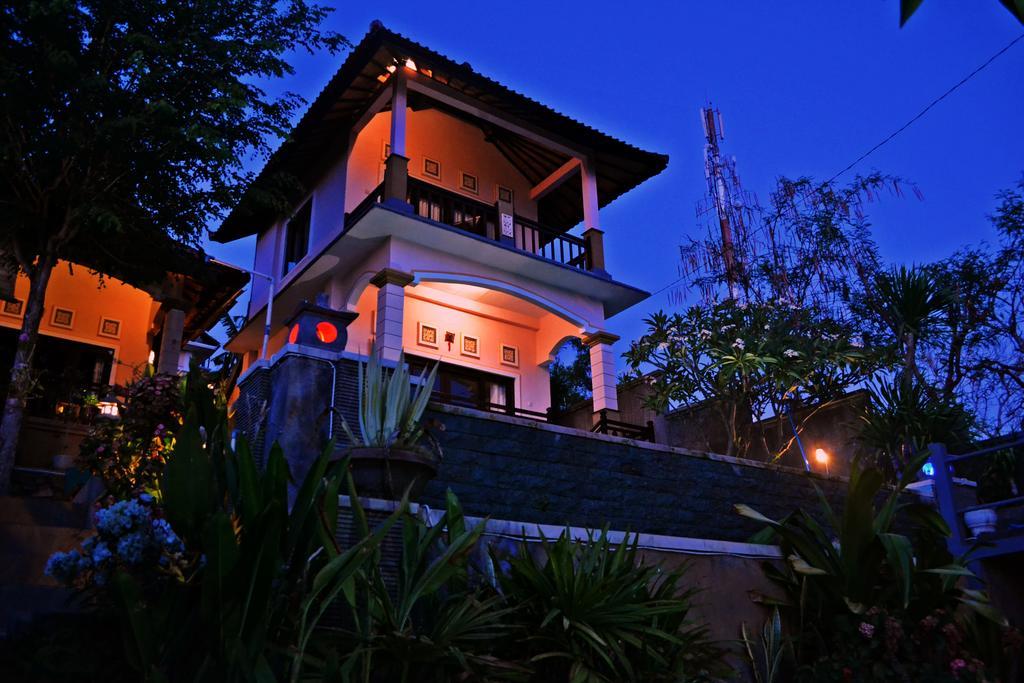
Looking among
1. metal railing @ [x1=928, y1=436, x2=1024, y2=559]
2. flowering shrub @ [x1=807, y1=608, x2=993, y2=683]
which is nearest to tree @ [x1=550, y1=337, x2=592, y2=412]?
metal railing @ [x1=928, y1=436, x2=1024, y2=559]

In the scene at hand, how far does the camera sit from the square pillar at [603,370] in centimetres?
1148

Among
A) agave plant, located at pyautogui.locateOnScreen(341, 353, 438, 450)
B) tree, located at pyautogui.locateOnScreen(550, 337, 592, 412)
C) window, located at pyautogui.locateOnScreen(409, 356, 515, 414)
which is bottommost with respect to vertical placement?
agave plant, located at pyautogui.locateOnScreen(341, 353, 438, 450)

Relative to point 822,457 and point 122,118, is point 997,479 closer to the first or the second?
point 822,457

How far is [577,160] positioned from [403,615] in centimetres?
1022

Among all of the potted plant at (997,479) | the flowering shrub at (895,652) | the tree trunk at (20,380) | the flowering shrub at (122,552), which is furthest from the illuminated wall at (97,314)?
the potted plant at (997,479)

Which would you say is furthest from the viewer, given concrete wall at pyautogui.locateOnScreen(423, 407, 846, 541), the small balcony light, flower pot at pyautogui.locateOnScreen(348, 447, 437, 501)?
the small balcony light

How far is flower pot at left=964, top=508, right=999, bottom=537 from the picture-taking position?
22.9 ft

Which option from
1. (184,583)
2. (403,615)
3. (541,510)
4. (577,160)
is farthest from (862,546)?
(577,160)

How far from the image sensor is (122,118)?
26.5ft

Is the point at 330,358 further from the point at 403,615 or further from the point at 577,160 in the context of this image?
the point at 577,160

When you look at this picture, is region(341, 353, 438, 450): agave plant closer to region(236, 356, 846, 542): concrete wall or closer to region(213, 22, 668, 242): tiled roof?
region(236, 356, 846, 542): concrete wall

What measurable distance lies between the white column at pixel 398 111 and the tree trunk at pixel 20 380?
4221 millimetres

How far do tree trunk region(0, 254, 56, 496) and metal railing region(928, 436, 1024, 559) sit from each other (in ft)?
26.6

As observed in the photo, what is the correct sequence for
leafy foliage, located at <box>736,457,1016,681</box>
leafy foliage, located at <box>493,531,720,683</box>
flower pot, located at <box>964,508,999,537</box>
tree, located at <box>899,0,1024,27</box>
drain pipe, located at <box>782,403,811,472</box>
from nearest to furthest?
tree, located at <box>899,0,1024,27</box>, leafy foliage, located at <box>493,531,720,683</box>, leafy foliage, located at <box>736,457,1016,681</box>, flower pot, located at <box>964,508,999,537</box>, drain pipe, located at <box>782,403,811,472</box>
